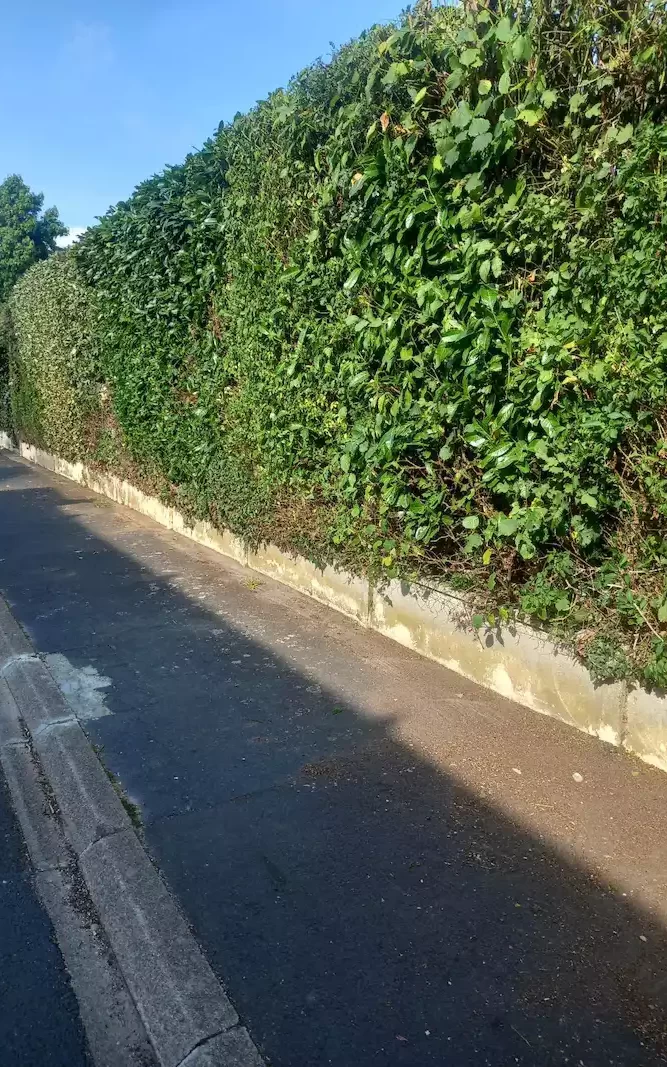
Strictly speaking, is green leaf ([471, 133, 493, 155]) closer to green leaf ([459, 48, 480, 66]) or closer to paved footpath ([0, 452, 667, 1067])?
green leaf ([459, 48, 480, 66])

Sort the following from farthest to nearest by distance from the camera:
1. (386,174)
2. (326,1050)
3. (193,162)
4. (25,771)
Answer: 1. (193,162)
2. (386,174)
3. (25,771)
4. (326,1050)

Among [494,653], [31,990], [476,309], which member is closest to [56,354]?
[476,309]

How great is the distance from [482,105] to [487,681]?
3.03 metres

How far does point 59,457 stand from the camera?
14.7 meters

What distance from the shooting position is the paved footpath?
7.50 ft

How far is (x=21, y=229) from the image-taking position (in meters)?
35.8

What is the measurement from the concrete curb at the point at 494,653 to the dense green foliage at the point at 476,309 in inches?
7.0

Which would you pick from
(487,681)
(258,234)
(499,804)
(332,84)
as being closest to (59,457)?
(258,234)

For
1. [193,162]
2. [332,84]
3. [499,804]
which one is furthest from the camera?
[193,162]

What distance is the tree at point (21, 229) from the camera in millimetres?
34969

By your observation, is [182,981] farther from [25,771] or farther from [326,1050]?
[25,771]

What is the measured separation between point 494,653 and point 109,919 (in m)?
2.46

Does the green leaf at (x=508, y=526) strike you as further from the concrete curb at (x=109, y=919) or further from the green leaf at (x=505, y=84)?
the concrete curb at (x=109, y=919)

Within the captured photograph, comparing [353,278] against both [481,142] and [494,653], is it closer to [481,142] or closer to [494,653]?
[481,142]
